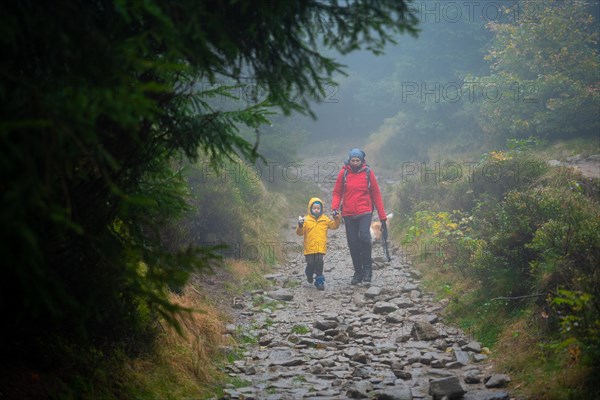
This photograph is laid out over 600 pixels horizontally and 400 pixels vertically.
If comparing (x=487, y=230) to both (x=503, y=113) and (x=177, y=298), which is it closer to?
(x=177, y=298)

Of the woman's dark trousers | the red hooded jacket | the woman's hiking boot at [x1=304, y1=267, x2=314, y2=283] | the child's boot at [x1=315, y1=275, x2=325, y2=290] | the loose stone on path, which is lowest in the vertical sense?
the loose stone on path

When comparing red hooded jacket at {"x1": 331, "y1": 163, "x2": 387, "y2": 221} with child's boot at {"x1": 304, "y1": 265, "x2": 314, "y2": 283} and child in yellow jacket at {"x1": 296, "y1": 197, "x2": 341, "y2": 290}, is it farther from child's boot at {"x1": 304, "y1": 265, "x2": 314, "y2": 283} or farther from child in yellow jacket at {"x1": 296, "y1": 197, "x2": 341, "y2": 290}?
child's boot at {"x1": 304, "y1": 265, "x2": 314, "y2": 283}

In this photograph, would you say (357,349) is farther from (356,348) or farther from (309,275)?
(309,275)

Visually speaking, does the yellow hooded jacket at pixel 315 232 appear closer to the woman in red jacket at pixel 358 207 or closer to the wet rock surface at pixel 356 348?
the woman in red jacket at pixel 358 207

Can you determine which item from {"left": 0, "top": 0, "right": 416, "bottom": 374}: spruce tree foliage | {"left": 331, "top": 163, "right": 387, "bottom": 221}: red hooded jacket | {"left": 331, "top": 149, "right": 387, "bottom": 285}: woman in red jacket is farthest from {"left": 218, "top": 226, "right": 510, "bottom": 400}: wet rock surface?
{"left": 0, "top": 0, "right": 416, "bottom": 374}: spruce tree foliage

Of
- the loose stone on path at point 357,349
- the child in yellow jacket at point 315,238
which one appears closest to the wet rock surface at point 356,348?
the loose stone on path at point 357,349

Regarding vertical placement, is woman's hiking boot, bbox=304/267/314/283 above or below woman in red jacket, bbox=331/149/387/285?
below

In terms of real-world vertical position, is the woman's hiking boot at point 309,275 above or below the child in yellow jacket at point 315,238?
below

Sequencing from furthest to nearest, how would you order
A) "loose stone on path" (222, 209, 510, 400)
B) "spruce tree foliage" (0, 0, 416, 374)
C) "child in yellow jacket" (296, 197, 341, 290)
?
"child in yellow jacket" (296, 197, 341, 290), "loose stone on path" (222, 209, 510, 400), "spruce tree foliage" (0, 0, 416, 374)

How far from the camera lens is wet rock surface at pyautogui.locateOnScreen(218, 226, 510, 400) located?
497 centimetres

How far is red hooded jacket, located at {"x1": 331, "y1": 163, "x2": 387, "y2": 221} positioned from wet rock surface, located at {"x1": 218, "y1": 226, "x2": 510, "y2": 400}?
1.52 meters

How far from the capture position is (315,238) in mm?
9906

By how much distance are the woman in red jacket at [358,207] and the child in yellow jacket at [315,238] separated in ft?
1.14

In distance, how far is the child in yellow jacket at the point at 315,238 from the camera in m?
9.80
